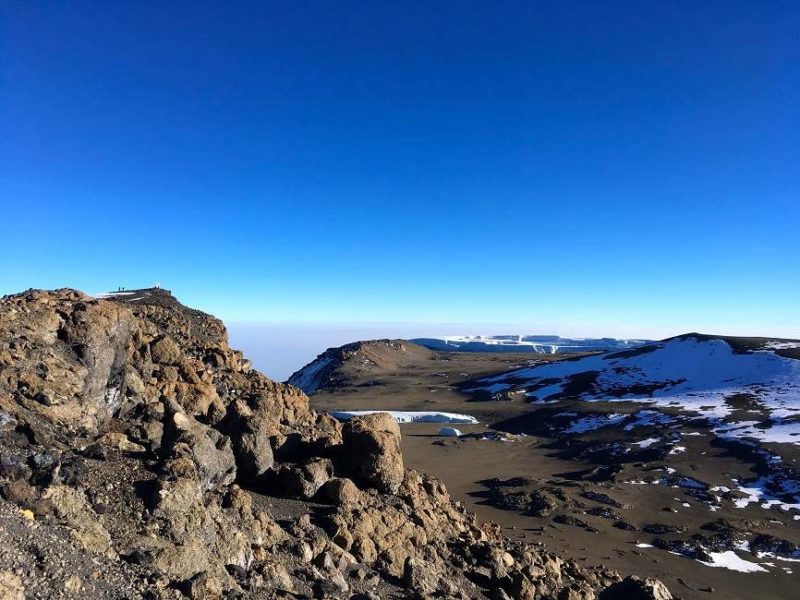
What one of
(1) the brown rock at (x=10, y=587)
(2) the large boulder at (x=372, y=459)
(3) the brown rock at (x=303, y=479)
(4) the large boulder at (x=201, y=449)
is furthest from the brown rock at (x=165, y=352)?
(1) the brown rock at (x=10, y=587)

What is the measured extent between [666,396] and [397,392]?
4116 cm

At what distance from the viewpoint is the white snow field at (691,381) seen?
49062mm

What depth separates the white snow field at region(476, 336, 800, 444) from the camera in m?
49.1

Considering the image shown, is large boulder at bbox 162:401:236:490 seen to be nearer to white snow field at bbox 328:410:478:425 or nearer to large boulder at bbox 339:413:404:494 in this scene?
large boulder at bbox 339:413:404:494

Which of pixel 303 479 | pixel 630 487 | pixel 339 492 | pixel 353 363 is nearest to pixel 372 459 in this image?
pixel 339 492

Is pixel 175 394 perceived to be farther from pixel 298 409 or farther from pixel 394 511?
pixel 394 511

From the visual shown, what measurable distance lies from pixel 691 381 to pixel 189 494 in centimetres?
7197

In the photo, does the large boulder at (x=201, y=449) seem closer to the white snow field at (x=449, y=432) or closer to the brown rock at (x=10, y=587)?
the brown rock at (x=10, y=587)

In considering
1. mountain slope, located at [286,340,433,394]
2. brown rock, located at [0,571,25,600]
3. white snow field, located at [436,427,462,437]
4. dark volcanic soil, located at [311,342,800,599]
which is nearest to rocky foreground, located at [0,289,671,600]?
brown rock, located at [0,571,25,600]

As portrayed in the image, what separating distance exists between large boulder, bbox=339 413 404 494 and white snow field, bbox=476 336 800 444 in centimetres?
4035

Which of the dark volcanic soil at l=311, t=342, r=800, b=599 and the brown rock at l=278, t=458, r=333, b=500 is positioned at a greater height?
the brown rock at l=278, t=458, r=333, b=500

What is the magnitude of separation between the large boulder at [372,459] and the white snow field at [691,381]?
40353 millimetres

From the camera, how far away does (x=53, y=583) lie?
6.99 metres

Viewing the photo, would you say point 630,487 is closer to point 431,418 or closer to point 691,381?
point 431,418
